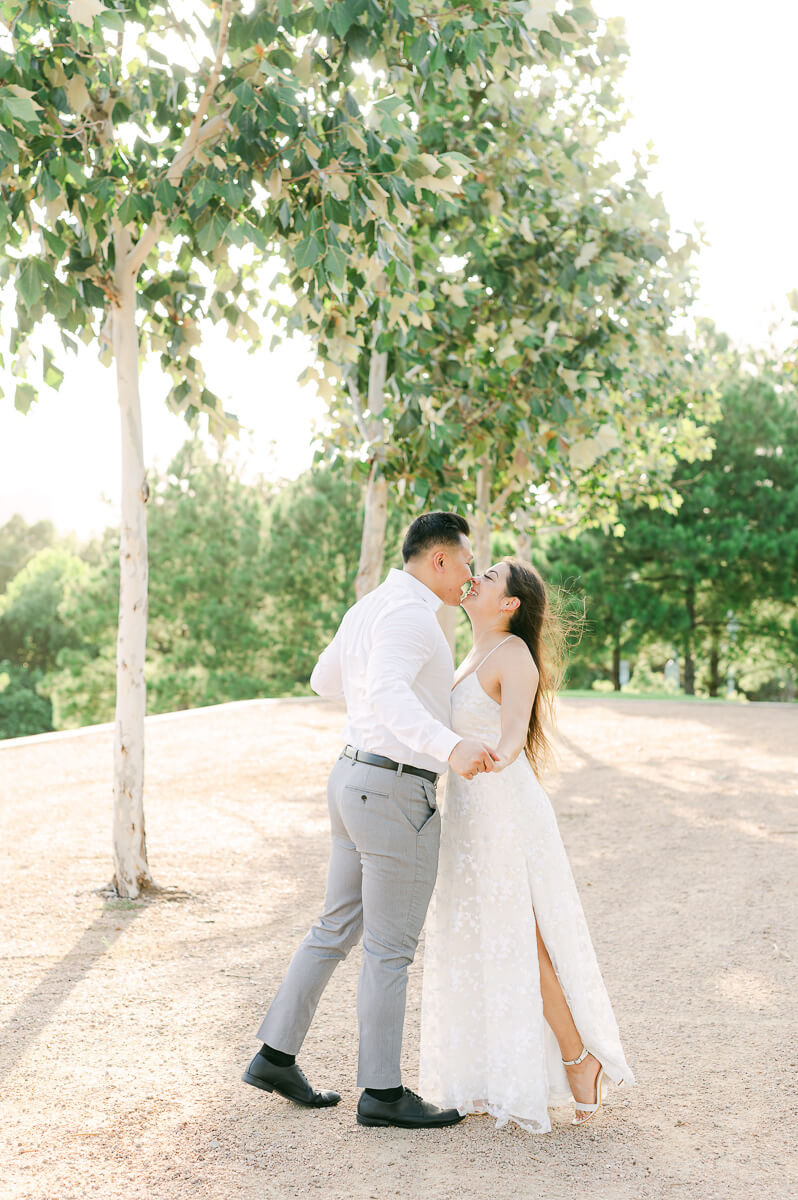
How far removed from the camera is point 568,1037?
3473 millimetres

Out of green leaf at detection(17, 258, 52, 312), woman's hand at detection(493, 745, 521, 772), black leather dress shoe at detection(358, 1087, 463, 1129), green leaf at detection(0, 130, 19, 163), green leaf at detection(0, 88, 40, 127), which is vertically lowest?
black leather dress shoe at detection(358, 1087, 463, 1129)

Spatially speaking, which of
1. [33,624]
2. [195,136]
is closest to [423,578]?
[195,136]

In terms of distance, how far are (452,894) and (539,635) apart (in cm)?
88

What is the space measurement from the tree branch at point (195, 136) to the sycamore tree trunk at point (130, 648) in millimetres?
182

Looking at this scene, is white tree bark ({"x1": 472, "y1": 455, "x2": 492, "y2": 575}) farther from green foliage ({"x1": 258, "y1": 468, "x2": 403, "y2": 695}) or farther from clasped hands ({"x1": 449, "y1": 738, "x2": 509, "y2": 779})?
green foliage ({"x1": 258, "y1": 468, "x2": 403, "y2": 695})

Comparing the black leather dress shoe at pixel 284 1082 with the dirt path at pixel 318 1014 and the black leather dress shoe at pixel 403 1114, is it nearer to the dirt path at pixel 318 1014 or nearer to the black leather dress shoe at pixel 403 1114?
the dirt path at pixel 318 1014

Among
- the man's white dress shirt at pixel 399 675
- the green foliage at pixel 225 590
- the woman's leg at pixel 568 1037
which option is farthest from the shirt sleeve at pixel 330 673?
the green foliage at pixel 225 590

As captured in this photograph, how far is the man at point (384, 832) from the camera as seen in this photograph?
336 cm

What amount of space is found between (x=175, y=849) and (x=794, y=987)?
423cm

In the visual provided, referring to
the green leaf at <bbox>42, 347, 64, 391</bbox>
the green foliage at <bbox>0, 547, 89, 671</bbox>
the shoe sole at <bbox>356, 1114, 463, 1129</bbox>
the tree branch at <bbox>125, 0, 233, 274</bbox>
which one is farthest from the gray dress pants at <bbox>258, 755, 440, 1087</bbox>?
the green foliage at <bbox>0, 547, 89, 671</bbox>

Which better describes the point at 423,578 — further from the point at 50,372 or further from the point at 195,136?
the point at 195,136

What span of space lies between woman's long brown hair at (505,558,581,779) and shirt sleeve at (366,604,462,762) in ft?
1.22

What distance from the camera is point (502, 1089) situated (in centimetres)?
339

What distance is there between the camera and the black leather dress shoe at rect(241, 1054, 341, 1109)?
11.7 feet
